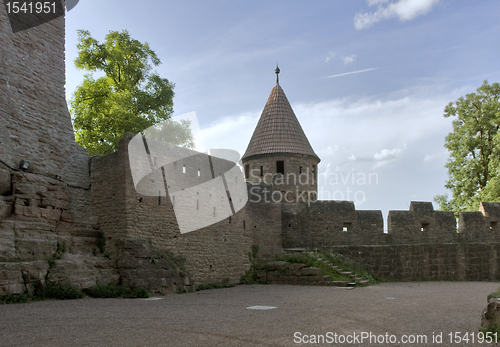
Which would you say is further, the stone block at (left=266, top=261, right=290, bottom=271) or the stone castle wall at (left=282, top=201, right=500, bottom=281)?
the stone castle wall at (left=282, top=201, right=500, bottom=281)

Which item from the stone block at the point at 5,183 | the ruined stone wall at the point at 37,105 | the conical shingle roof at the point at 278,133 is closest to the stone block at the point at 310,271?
the ruined stone wall at the point at 37,105

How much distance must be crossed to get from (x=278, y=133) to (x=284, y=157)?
1727 mm

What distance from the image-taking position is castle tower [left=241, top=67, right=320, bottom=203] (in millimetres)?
25375

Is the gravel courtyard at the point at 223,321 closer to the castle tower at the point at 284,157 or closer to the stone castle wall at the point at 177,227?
the stone castle wall at the point at 177,227

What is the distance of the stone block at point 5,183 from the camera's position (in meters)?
10.5

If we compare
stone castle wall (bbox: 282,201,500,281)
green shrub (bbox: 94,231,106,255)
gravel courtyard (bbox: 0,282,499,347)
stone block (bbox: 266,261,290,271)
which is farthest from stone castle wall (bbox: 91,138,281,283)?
gravel courtyard (bbox: 0,282,499,347)

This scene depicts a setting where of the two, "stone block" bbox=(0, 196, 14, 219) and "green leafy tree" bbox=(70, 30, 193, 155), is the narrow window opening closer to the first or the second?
"green leafy tree" bbox=(70, 30, 193, 155)

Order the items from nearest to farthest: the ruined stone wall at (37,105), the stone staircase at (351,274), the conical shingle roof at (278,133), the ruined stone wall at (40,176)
Answer: the ruined stone wall at (40,176) < the ruined stone wall at (37,105) < the stone staircase at (351,274) < the conical shingle roof at (278,133)

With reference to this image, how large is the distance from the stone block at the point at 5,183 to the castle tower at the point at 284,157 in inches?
616

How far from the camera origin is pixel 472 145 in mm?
27609

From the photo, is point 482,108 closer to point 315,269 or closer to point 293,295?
point 315,269

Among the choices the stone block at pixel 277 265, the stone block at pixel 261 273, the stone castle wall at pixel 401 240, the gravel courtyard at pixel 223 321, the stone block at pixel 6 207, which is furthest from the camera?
the stone castle wall at pixel 401 240

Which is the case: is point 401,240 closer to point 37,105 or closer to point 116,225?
point 116,225

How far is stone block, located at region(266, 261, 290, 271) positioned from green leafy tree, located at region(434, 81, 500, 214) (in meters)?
15.5
